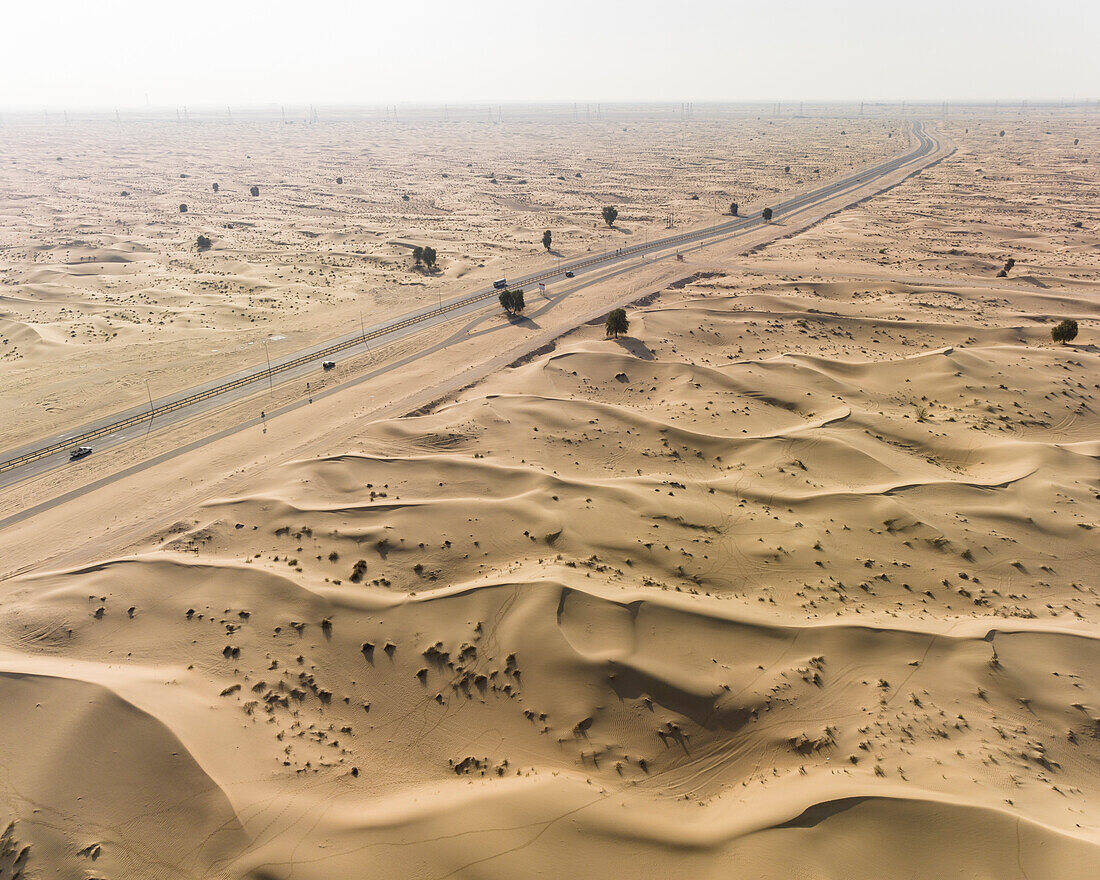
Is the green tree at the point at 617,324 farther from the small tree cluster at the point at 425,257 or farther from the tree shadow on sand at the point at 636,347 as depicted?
the small tree cluster at the point at 425,257

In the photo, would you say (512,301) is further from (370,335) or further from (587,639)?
(587,639)

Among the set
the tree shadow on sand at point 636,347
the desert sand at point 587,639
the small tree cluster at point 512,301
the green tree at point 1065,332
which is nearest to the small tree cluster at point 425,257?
the small tree cluster at point 512,301

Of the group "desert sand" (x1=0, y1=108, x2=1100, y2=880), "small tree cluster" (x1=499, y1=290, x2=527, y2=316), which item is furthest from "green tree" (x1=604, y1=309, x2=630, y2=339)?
"small tree cluster" (x1=499, y1=290, x2=527, y2=316)

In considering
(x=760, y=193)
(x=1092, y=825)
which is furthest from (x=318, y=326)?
(x=760, y=193)

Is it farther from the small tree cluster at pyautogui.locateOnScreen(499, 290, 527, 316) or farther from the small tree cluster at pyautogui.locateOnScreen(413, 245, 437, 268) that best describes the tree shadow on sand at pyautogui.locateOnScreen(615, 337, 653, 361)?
the small tree cluster at pyautogui.locateOnScreen(413, 245, 437, 268)

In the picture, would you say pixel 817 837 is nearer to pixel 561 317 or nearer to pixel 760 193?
pixel 561 317

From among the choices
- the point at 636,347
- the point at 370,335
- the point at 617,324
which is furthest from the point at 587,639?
the point at 370,335
